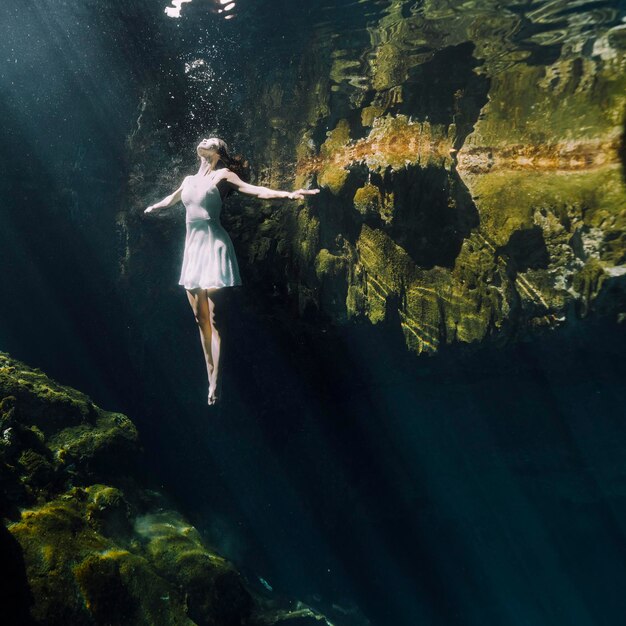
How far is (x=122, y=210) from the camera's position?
8.70 metres

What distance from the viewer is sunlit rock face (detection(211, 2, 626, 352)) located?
5.07 metres

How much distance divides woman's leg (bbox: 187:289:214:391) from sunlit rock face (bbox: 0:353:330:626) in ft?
7.93

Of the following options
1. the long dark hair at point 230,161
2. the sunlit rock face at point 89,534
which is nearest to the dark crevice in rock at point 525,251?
the long dark hair at point 230,161

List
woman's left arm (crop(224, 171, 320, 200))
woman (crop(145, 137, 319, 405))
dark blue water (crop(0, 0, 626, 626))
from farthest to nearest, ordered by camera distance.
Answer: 1. dark blue water (crop(0, 0, 626, 626))
2. woman (crop(145, 137, 319, 405))
3. woman's left arm (crop(224, 171, 320, 200))

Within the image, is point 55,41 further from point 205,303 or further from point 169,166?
point 205,303

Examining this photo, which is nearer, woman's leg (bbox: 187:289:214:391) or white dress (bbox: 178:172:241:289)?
white dress (bbox: 178:172:241:289)

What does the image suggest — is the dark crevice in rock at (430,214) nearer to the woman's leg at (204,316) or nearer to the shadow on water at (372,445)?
the shadow on water at (372,445)

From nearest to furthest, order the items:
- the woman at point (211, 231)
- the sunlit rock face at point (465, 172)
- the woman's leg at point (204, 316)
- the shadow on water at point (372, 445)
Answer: the woman at point (211, 231) < the woman's leg at point (204, 316) < the sunlit rock face at point (465, 172) < the shadow on water at point (372, 445)

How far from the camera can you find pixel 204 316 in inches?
193

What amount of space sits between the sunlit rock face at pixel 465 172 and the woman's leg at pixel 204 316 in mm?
2125

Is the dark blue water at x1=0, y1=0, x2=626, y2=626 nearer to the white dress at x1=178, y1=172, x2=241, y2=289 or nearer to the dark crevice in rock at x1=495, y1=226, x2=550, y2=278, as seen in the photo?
the dark crevice in rock at x1=495, y1=226, x2=550, y2=278

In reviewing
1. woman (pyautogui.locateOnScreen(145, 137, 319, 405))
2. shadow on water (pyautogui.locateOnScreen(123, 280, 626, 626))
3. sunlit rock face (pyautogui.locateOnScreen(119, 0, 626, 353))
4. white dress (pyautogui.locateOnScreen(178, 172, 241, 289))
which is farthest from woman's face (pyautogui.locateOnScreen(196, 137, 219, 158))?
sunlit rock face (pyautogui.locateOnScreen(119, 0, 626, 353))

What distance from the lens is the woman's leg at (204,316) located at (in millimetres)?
4797

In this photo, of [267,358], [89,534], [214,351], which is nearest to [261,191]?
[214,351]
